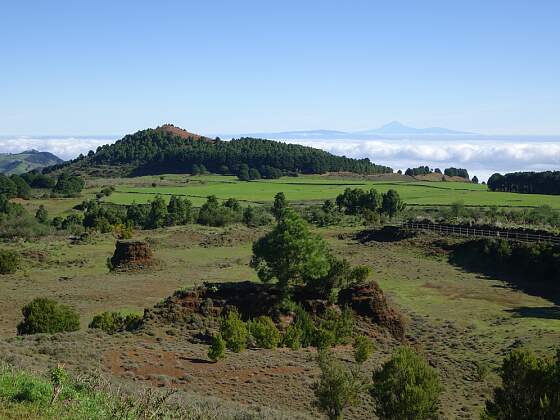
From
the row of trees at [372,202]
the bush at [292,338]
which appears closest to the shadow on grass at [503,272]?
the bush at [292,338]

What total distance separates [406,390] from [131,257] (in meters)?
41.1

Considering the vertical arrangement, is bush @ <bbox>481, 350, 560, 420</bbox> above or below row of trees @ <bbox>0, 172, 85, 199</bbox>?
below

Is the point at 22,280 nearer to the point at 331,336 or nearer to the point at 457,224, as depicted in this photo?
the point at 331,336

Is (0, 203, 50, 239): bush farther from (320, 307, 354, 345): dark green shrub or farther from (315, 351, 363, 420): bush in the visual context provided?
(315, 351, 363, 420): bush

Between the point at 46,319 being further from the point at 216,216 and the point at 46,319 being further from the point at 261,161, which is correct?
the point at 261,161

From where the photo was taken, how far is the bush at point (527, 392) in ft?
53.5

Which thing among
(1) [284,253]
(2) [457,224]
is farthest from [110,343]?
(2) [457,224]

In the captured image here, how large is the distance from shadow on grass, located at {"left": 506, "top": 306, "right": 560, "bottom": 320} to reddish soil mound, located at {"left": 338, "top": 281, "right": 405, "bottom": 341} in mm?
9595

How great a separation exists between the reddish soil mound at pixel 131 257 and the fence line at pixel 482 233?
3270 centimetres

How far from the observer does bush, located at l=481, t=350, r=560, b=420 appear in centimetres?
1631

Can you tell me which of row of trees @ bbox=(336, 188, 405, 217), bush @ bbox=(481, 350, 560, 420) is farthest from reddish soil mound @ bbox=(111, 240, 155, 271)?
row of trees @ bbox=(336, 188, 405, 217)

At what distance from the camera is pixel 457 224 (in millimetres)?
68312

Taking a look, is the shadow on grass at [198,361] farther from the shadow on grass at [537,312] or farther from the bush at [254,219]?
the bush at [254,219]

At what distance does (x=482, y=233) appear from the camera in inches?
2464
